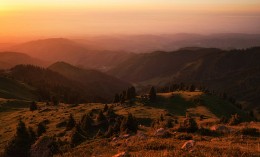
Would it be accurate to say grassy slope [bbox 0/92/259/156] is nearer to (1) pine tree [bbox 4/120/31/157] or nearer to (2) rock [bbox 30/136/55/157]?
(2) rock [bbox 30/136/55/157]

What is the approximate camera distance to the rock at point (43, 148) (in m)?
28.7

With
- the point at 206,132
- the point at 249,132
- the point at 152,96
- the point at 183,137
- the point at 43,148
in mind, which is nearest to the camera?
the point at 183,137

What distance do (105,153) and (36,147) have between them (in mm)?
9511

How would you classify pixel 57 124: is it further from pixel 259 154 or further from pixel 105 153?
pixel 259 154

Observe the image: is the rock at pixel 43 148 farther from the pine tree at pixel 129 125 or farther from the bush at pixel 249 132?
the bush at pixel 249 132

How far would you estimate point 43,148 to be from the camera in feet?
96.3

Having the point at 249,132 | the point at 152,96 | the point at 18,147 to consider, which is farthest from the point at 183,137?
the point at 152,96

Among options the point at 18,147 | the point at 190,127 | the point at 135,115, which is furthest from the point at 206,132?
the point at 135,115

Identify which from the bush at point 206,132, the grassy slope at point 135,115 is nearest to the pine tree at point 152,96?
the grassy slope at point 135,115

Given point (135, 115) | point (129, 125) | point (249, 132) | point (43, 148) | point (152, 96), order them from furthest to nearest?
point (152, 96) < point (135, 115) < point (129, 125) < point (249, 132) < point (43, 148)

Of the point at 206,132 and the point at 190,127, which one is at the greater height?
the point at 190,127

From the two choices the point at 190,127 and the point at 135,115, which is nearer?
the point at 190,127

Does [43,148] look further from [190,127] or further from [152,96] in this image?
[152,96]

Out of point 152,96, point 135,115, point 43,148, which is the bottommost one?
point 135,115
